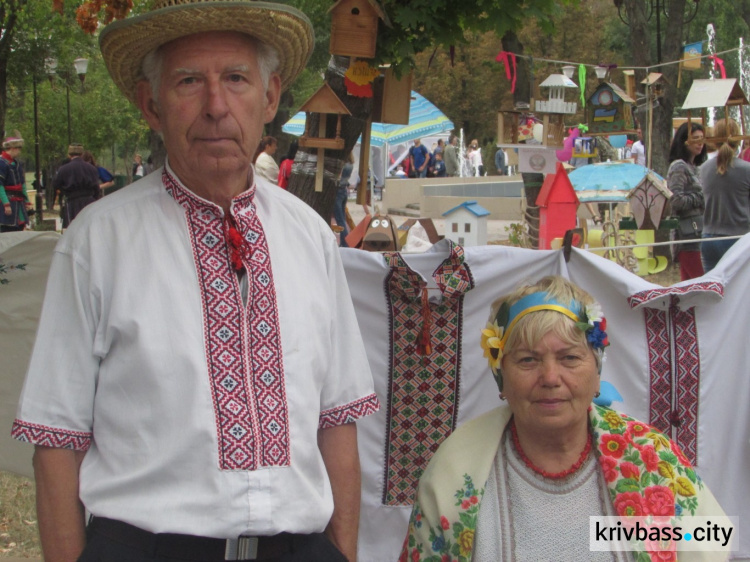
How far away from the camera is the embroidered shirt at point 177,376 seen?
71.1 inches

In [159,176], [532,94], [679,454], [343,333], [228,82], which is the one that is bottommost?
[679,454]

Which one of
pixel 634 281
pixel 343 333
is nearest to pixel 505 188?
pixel 634 281

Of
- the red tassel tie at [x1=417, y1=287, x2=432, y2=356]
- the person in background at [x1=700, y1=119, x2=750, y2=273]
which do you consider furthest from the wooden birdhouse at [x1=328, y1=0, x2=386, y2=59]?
the person in background at [x1=700, y1=119, x2=750, y2=273]

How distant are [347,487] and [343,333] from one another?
0.38 meters

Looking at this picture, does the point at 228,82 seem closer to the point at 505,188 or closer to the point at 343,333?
the point at 343,333

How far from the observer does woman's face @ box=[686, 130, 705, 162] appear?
899 cm

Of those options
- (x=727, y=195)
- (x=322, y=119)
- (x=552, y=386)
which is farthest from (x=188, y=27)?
(x=727, y=195)

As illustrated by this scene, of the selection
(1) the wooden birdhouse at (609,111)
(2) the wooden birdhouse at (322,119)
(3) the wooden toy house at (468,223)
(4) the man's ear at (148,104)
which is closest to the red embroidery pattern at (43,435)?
(4) the man's ear at (148,104)

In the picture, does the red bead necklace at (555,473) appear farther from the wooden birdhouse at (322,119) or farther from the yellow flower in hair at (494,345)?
the wooden birdhouse at (322,119)

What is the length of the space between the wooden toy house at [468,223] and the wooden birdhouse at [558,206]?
1.22 meters

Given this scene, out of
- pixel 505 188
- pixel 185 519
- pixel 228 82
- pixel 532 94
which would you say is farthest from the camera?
pixel 505 188

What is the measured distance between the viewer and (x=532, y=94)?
789cm

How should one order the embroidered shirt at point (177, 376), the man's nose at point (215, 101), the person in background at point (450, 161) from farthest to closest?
1. the person in background at point (450, 161)
2. the man's nose at point (215, 101)
3. the embroidered shirt at point (177, 376)

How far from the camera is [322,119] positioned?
4281mm
